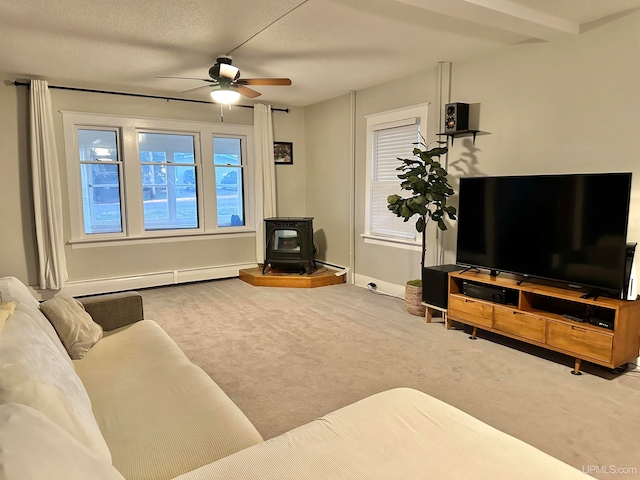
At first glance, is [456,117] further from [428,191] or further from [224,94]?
[224,94]

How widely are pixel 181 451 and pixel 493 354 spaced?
2.77 metres

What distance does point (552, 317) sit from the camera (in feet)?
10.8

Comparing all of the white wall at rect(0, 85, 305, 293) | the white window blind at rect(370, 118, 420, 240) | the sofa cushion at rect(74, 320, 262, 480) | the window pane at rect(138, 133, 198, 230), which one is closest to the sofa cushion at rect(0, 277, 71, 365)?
the sofa cushion at rect(74, 320, 262, 480)

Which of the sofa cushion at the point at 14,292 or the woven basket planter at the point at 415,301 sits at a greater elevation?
the sofa cushion at the point at 14,292

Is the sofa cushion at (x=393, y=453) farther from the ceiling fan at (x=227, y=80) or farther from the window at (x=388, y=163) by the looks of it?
the window at (x=388, y=163)

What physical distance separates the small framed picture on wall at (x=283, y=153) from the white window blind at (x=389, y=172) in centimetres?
180

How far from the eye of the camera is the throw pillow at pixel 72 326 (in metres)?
2.50

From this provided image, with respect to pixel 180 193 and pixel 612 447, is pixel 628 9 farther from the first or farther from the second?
pixel 180 193

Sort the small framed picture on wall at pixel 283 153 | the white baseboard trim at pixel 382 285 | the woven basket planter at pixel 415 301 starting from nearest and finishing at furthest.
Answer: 1. the woven basket planter at pixel 415 301
2. the white baseboard trim at pixel 382 285
3. the small framed picture on wall at pixel 283 153

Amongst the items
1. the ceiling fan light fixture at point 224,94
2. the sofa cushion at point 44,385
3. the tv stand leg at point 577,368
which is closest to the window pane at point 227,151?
the ceiling fan light fixture at point 224,94

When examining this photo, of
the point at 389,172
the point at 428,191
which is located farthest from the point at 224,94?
the point at 389,172

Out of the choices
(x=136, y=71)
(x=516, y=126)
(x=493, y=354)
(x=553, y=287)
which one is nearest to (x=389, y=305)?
(x=493, y=354)

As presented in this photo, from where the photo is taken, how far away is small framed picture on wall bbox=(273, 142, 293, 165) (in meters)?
6.84

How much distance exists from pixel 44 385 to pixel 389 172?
4.65 m
